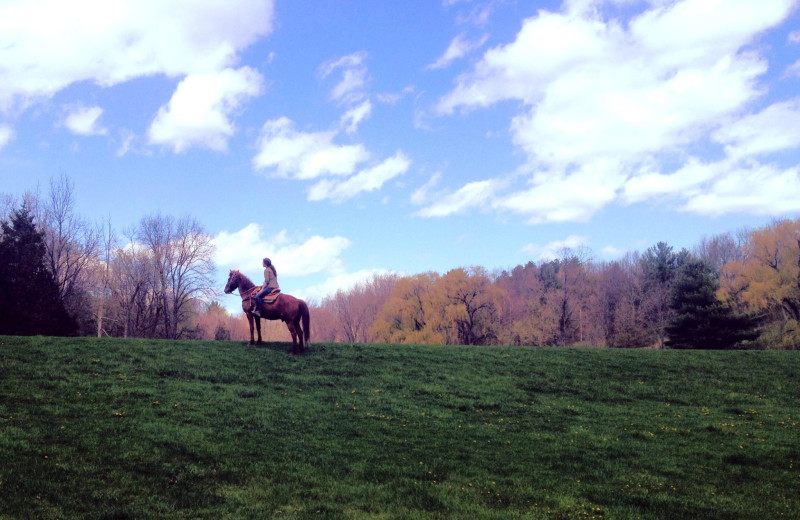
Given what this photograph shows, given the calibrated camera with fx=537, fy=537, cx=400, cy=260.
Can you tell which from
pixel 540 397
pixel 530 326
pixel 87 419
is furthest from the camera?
pixel 530 326

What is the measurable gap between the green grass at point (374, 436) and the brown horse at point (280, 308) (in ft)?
3.37

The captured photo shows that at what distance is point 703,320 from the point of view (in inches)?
1655

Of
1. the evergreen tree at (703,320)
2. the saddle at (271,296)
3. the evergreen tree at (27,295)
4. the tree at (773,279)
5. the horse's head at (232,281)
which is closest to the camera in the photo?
the saddle at (271,296)

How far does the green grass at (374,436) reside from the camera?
372 inches

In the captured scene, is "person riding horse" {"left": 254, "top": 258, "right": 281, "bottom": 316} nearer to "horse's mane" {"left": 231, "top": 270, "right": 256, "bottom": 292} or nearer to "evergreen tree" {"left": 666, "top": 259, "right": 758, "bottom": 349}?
"horse's mane" {"left": 231, "top": 270, "right": 256, "bottom": 292}

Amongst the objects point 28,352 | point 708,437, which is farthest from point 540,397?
point 28,352

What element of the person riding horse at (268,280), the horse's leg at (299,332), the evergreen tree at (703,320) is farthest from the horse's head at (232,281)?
A: the evergreen tree at (703,320)

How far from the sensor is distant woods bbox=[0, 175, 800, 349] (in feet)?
110

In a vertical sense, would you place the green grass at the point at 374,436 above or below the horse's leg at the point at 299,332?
below

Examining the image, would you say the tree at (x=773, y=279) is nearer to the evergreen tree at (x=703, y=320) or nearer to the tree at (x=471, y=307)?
the evergreen tree at (x=703, y=320)

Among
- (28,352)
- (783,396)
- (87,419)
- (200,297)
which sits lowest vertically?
(783,396)

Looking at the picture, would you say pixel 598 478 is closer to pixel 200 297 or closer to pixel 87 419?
pixel 87 419

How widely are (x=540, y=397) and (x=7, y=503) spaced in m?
16.5

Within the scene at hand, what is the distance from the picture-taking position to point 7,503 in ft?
26.9
